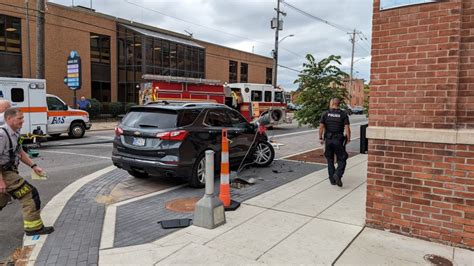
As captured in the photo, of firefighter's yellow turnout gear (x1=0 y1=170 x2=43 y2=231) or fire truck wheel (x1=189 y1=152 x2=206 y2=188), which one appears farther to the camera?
fire truck wheel (x1=189 y1=152 x2=206 y2=188)

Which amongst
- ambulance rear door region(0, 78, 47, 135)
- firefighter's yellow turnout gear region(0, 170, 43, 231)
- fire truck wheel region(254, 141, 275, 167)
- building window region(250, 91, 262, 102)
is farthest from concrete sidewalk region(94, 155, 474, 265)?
building window region(250, 91, 262, 102)

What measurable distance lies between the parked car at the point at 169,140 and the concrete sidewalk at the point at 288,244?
5.53ft

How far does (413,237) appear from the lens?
4441 mm

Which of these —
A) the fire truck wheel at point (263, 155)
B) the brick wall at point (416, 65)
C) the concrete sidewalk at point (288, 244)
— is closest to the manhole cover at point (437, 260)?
the concrete sidewalk at point (288, 244)

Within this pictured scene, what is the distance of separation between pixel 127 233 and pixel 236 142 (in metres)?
4.08

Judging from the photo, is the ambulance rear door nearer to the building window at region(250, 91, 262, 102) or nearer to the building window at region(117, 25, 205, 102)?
the building window at region(250, 91, 262, 102)

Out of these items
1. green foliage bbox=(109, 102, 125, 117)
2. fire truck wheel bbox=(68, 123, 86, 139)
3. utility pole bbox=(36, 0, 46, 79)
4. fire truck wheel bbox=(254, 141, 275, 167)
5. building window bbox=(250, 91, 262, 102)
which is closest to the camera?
fire truck wheel bbox=(254, 141, 275, 167)

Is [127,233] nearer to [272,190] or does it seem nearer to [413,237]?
[272,190]

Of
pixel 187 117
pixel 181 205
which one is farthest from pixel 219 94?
pixel 181 205

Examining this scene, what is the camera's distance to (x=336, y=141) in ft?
23.5

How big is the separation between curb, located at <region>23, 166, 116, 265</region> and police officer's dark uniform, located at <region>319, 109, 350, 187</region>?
15.9 feet

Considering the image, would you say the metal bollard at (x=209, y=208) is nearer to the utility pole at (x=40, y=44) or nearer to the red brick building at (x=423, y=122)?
the red brick building at (x=423, y=122)

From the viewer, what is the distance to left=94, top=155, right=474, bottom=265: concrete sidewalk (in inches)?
152

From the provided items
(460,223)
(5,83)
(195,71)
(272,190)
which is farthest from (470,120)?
(195,71)
